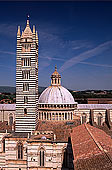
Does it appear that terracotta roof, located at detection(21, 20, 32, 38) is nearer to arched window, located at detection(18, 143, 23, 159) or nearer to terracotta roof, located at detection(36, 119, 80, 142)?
terracotta roof, located at detection(36, 119, 80, 142)

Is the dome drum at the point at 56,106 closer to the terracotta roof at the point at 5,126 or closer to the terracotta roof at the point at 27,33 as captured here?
the terracotta roof at the point at 5,126

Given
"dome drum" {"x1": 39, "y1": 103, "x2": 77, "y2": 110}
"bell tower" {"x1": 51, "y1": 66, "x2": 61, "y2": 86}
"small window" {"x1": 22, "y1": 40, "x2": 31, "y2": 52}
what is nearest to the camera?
"small window" {"x1": 22, "y1": 40, "x2": 31, "y2": 52}

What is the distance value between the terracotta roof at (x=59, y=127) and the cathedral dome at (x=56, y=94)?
13.7ft

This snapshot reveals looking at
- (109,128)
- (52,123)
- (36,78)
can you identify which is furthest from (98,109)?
(36,78)

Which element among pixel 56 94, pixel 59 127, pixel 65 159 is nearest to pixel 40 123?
pixel 59 127

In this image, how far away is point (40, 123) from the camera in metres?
37.8

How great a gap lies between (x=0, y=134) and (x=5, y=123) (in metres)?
8.44

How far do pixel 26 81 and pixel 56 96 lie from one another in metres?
7.24

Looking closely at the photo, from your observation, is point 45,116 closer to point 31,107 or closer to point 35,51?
point 31,107

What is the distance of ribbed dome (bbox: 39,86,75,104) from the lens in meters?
39.3

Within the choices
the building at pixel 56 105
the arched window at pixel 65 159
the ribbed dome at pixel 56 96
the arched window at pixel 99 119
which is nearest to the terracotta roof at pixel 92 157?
the arched window at pixel 65 159

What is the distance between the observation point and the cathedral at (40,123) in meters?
29.8

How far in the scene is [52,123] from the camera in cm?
3709

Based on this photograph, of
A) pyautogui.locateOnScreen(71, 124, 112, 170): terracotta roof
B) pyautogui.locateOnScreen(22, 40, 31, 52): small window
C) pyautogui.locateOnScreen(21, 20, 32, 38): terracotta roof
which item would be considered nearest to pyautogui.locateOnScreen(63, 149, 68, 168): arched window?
pyautogui.locateOnScreen(71, 124, 112, 170): terracotta roof
